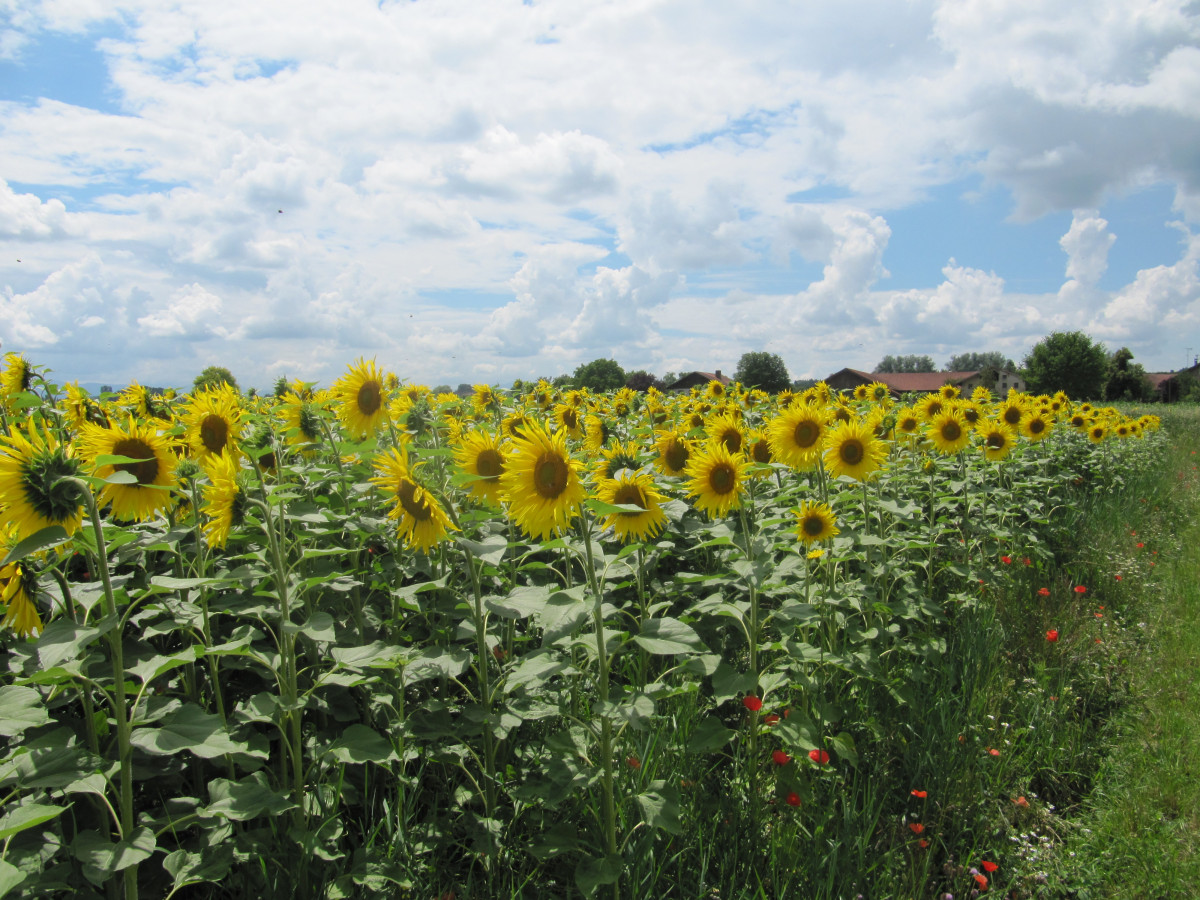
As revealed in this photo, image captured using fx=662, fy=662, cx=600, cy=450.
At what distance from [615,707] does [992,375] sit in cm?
9019

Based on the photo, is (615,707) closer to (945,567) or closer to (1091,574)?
(945,567)

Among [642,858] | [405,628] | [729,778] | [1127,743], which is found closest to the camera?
[642,858]

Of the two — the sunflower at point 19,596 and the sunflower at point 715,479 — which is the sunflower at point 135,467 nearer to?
the sunflower at point 19,596

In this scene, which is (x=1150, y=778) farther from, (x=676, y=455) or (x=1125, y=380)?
(x=1125, y=380)

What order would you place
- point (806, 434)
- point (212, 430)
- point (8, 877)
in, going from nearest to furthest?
point (8, 877) → point (212, 430) → point (806, 434)

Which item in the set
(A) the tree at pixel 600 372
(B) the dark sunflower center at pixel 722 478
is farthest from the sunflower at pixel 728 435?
(A) the tree at pixel 600 372

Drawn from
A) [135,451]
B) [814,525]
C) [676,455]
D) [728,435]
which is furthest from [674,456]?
[135,451]

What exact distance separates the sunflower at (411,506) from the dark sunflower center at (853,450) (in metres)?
2.38

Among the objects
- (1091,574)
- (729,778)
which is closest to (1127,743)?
(729,778)

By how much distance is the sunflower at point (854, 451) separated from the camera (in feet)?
12.7

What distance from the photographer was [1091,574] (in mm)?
6160

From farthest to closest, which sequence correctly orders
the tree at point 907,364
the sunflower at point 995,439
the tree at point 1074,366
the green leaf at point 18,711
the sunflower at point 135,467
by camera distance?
1. the tree at point 907,364
2. the tree at point 1074,366
3. the sunflower at point 995,439
4. the sunflower at point 135,467
5. the green leaf at point 18,711

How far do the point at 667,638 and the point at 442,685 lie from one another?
1.42 m

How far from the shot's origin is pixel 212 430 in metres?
2.85
